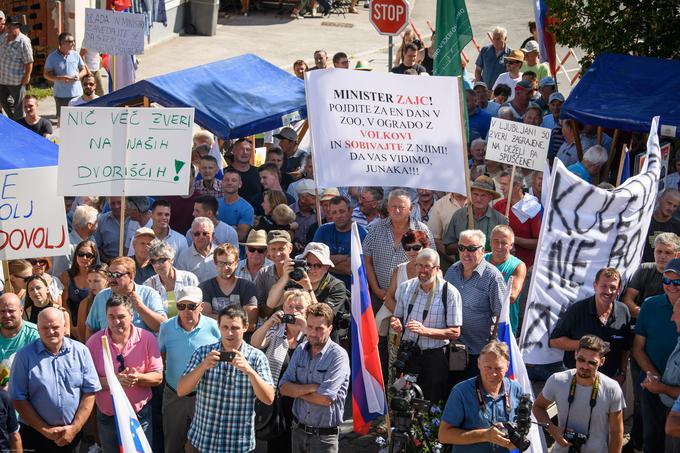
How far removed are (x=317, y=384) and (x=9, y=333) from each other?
2.25 meters

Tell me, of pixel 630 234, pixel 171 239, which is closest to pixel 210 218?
pixel 171 239

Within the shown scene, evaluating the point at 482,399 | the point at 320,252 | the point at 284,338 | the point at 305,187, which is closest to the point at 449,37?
the point at 305,187

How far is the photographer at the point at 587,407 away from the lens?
786cm

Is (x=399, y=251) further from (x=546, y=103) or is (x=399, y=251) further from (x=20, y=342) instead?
(x=546, y=103)

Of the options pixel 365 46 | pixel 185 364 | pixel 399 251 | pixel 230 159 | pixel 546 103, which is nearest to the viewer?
pixel 185 364

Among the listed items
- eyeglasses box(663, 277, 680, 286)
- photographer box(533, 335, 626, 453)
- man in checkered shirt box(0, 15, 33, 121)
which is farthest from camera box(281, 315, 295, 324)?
man in checkered shirt box(0, 15, 33, 121)

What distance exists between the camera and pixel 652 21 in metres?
14.1

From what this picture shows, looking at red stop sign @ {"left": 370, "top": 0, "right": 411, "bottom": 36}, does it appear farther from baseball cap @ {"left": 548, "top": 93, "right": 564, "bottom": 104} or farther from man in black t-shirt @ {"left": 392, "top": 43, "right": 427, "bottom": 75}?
baseball cap @ {"left": 548, "top": 93, "right": 564, "bottom": 104}

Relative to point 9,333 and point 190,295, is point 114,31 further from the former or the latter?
point 190,295

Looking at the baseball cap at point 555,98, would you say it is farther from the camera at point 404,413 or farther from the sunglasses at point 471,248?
the camera at point 404,413

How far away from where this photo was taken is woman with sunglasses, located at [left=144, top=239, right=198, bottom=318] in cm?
909

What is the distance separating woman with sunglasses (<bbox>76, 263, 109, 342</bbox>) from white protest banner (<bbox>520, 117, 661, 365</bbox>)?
325 cm

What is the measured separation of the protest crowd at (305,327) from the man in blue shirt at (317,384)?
0.01 meters

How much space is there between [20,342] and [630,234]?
4690mm
